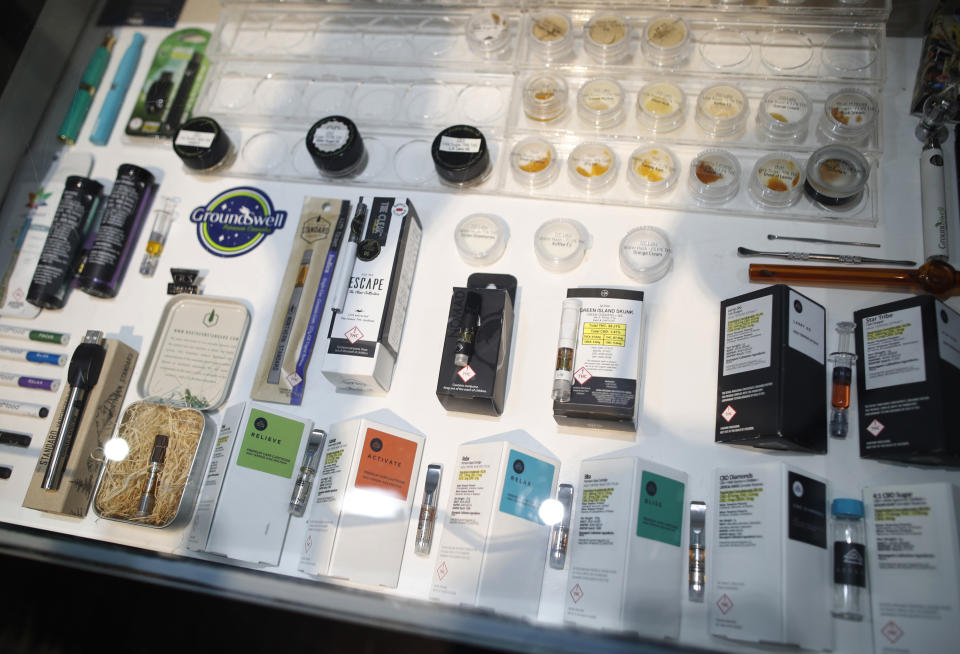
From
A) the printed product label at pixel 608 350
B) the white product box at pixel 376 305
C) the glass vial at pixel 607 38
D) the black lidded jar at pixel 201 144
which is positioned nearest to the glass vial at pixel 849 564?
the printed product label at pixel 608 350

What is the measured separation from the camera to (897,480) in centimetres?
159

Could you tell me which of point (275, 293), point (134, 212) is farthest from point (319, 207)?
point (134, 212)

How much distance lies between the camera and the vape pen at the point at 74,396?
1812 mm

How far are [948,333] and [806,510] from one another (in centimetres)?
54

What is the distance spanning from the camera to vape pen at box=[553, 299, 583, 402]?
1.71 meters

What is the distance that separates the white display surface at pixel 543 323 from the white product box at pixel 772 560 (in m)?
0.06

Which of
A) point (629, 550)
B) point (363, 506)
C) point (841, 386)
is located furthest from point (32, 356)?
point (841, 386)

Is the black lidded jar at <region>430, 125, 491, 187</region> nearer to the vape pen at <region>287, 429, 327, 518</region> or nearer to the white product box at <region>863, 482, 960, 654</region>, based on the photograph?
the vape pen at <region>287, 429, 327, 518</region>

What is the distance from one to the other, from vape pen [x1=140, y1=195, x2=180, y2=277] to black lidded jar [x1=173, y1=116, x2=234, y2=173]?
156 millimetres

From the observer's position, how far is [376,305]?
72.2 inches

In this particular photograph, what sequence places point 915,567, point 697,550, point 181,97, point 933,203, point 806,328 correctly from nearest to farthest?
1. point 915,567
2. point 697,550
3. point 806,328
4. point 933,203
5. point 181,97

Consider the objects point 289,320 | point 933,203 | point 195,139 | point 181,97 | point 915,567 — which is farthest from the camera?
point 181,97

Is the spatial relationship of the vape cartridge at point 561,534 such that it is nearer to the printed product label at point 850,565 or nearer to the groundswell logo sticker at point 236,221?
the printed product label at point 850,565

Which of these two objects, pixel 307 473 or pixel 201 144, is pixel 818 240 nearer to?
pixel 307 473
